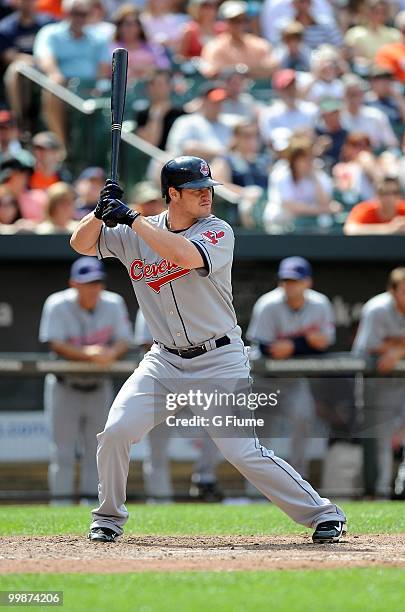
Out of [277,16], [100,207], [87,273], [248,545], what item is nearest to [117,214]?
[100,207]

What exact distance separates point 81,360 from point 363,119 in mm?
4381

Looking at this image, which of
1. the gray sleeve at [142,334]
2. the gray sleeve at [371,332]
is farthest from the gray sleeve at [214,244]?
the gray sleeve at [371,332]

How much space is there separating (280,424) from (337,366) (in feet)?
2.14

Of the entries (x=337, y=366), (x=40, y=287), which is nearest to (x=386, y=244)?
(x=337, y=366)

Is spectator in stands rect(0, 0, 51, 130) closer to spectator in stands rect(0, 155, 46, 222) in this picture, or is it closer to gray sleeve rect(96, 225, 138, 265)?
spectator in stands rect(0, 155, 46, 222)

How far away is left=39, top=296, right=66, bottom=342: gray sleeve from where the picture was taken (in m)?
9.43

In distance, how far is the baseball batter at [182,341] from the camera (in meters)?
5.42

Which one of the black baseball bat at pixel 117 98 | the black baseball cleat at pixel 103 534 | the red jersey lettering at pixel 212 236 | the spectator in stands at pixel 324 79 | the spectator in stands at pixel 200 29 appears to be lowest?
the black baseball cleat at pixel 103 534

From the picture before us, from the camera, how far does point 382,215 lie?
35.2 ft

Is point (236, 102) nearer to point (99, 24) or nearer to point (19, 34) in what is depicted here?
point (99, 24)

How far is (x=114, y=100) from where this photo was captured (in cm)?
590

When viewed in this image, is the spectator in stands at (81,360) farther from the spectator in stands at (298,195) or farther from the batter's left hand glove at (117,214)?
the batter's left hand glove at (117,214)

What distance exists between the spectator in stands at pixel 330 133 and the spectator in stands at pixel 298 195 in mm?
980

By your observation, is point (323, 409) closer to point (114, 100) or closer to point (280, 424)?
point (280, 424)
